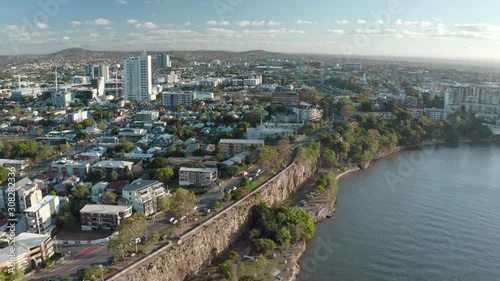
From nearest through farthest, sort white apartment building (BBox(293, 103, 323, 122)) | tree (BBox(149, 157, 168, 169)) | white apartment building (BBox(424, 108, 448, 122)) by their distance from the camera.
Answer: tree (BBox(149, 157, 168, 169))
white apartment building (BBox(293, 103, 323, 122))
white apartment building (BBox(424, 108, 448, 122))

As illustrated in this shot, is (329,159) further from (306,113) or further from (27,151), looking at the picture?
(27,151)

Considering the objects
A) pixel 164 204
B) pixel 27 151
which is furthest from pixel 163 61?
pixel 164 204

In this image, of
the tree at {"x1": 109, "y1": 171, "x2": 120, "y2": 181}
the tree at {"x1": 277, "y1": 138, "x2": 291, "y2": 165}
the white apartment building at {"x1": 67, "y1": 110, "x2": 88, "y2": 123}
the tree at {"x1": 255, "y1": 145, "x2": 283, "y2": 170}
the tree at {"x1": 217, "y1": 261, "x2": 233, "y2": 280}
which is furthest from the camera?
the white apartment building at {"x1": 67, "y1": 110, "x2": 88, "y2": 123}

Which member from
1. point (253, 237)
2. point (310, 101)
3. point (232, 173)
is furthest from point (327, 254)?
point (310, 101)

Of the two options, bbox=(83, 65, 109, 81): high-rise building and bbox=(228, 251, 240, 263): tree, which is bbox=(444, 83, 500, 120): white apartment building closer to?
bbox=(228, 251, 240, 263): tree

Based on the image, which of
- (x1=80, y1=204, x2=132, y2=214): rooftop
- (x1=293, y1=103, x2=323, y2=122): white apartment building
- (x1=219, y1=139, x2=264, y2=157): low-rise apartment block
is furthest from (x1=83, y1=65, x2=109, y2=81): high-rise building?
(x1=80, y1=204, x2=132, y2=214): rooftop

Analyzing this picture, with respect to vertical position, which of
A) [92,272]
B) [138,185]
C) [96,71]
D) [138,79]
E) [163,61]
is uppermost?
[163,61]

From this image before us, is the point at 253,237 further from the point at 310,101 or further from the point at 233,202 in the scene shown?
the point at 310,101

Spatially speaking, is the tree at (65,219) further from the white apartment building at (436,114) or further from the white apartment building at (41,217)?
the white apartment building at (436,114)
